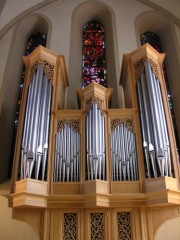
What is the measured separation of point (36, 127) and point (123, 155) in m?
1.85

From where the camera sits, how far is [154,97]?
6219 mm

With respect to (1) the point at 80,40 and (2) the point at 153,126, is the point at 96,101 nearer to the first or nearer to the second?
(2) the point at 153,126

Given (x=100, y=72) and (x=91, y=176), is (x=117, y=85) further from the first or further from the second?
(x=91, y=176)

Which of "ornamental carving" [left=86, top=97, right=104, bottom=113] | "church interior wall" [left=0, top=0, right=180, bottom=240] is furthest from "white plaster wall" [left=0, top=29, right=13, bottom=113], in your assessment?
"ornamental carving" [left=86, top=97, right=104, bottom=113]

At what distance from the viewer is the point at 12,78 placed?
8.40m

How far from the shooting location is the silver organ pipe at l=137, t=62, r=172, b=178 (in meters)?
5.44

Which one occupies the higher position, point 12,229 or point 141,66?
point 141,66

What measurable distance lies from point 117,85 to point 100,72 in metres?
1.05

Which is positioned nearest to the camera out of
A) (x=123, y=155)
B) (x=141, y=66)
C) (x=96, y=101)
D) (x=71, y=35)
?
(x=123, y=155)

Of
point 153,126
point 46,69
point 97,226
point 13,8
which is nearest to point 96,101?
point 153,126

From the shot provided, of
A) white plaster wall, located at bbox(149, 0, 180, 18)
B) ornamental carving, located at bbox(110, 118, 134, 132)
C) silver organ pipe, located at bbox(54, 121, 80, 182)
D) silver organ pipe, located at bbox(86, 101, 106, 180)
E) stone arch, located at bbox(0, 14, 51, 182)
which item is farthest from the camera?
white plaster wall, located at bbox(149, 0, 180, 18)

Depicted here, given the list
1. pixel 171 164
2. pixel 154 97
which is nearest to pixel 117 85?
pixel 154 97

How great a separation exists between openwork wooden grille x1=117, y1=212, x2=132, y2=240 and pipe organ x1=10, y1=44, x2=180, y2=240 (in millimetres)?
17

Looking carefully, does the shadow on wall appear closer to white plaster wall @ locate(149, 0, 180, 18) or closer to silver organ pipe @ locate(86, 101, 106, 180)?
silver organ pipe @ locate(86, 101, 106, 180)
